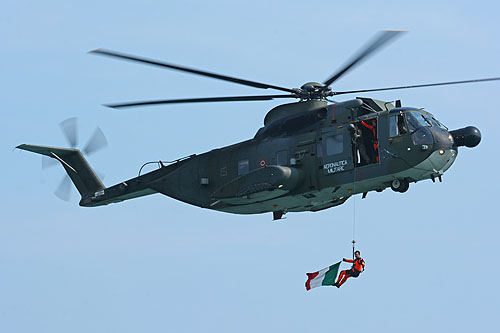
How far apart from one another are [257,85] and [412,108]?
483 cm

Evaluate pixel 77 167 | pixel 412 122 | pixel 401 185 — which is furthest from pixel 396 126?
pixel 77 167

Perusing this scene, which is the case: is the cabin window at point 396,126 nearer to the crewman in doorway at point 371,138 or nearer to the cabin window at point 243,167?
the crewman in doorway at point 371,138

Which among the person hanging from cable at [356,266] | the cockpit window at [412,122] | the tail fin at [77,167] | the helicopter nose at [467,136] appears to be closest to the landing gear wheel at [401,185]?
the cockpit window at [412,122]

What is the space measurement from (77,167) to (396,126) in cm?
1453

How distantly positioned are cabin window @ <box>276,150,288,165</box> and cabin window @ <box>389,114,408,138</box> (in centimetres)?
372

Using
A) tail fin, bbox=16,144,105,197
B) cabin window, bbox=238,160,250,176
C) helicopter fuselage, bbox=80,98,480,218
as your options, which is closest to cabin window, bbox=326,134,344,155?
helicopter fuselage, bbox=80,98,480,218

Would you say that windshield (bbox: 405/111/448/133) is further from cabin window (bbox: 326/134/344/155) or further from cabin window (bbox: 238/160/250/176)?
cabin window (bbox: 238/160/250/176)

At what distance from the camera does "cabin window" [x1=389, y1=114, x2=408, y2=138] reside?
28.0 metres

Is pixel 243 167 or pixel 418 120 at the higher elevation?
pixel 418 120

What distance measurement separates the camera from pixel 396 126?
2806 cm

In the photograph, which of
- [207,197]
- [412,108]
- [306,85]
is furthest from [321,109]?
[207,197]

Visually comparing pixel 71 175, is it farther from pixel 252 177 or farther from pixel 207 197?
pixel 252 177

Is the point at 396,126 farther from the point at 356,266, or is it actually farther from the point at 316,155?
the point at 356,266

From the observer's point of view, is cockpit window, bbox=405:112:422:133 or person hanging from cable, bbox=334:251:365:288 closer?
cockpit window, bbox=405:112:422:133
